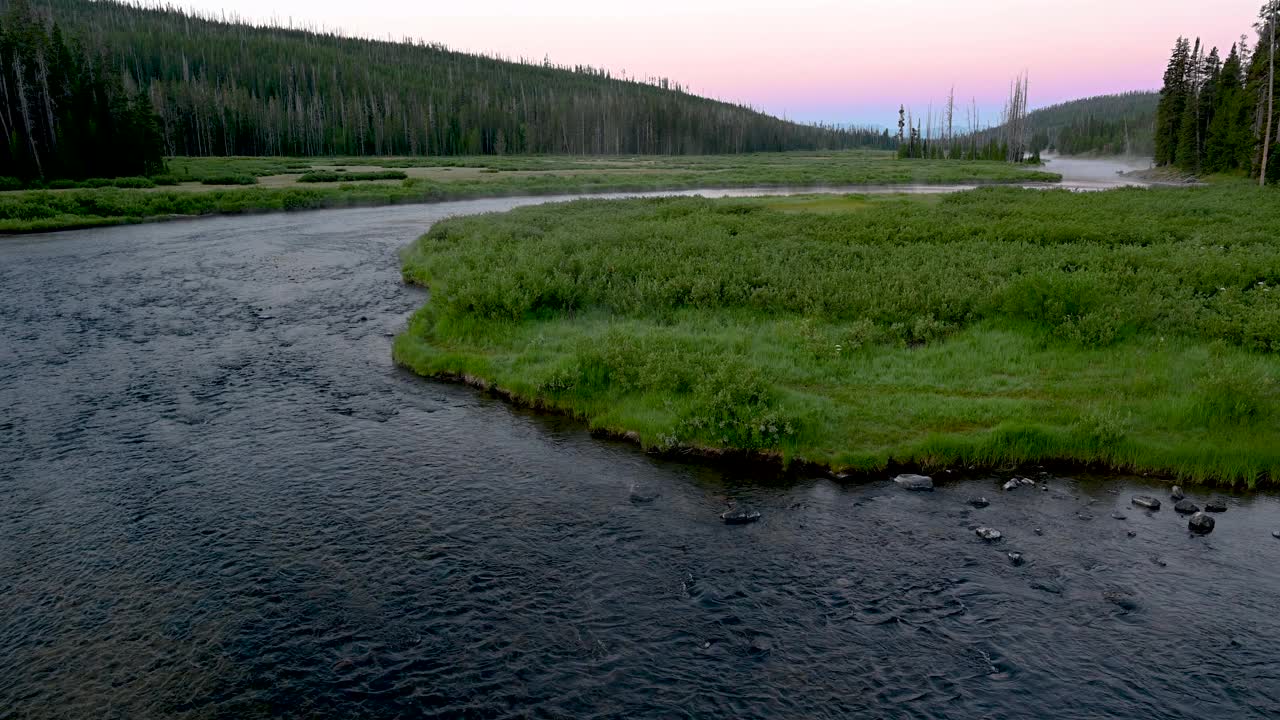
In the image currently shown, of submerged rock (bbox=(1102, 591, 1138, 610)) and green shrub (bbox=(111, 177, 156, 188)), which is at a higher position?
green shrub (bbox=(111, 177, 156, 188))

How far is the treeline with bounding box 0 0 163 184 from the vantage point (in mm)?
75750

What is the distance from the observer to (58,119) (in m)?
80.6

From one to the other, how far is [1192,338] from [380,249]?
1455 inches

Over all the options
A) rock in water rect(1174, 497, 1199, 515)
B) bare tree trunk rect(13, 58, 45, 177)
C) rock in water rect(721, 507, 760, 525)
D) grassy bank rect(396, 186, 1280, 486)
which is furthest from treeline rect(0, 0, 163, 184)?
rock in water rect(1174, 497, 1199, 515)

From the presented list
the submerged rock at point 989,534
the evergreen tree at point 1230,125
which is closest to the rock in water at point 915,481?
the submerged rock at point 989,534

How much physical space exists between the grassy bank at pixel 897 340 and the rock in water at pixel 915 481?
53 centimetres

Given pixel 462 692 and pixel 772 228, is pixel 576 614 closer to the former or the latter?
pixel 462 692

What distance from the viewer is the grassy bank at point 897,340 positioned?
574 inches

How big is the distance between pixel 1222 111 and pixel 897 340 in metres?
89.3

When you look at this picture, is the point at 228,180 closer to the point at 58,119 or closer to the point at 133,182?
the point at 133,182

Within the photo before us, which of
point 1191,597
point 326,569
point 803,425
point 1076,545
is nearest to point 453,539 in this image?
point 326,569

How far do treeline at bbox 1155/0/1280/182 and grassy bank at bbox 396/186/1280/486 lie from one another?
4710 cm

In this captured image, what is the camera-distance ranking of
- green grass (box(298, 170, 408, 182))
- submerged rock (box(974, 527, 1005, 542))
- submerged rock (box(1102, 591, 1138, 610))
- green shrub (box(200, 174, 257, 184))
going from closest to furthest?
submerged rock (box(1102, 591, 1138, 610))
submerged rock (box(974, 527, 1005, 542))
green shrub (box(200, 174, 257, 184))
green grass (box(298, 170, 408, 182))

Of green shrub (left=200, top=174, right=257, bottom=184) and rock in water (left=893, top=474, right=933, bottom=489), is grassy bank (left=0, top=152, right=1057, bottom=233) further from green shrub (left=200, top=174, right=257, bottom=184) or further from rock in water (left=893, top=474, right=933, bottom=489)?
rock in water (left=893, top=474, right=933, bottom=489)
